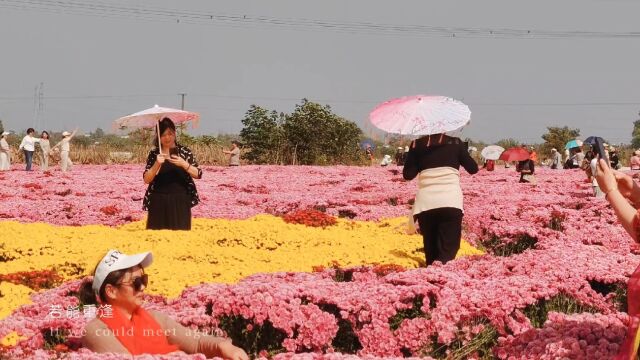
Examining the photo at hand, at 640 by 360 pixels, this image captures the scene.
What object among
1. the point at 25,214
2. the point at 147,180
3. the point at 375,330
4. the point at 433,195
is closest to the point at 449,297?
the point at 375,330

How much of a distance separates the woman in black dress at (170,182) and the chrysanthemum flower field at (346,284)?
0.35 m

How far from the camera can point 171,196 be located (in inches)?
433

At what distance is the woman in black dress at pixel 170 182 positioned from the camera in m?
10.4

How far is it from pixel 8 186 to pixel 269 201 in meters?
8.17

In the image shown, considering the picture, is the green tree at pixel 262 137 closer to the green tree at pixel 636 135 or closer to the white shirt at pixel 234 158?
the white shirt at pixel 234 158

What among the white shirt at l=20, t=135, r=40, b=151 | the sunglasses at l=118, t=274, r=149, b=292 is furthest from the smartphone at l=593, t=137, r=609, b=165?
A: the white shirt at l=20, t=135, r=40, b=151

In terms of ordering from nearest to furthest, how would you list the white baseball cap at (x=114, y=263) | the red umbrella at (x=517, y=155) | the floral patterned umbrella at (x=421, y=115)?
1. the white baseball cap at (x=114, y=263)
2. the floral patterned umbrella at (x=421, y=115)
3. the red umbrella at (x=517, y=155)

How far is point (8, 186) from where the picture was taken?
2236 centimetres

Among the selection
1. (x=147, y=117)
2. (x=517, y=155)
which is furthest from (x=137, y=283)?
(x=517, y=155)

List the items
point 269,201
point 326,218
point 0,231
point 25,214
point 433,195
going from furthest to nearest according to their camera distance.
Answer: point 269,201, point 25,214, point 326,218, point 0,231, point 433,195

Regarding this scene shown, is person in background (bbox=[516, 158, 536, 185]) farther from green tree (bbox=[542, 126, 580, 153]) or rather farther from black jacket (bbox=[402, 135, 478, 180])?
green tree (bbox=[542, 126, 580, 153])

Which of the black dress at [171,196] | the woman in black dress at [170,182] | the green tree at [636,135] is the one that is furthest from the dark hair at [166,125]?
the green tree at [636,135]

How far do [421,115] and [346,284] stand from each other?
262 centimetres

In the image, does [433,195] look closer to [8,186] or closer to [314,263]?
[314,263]
